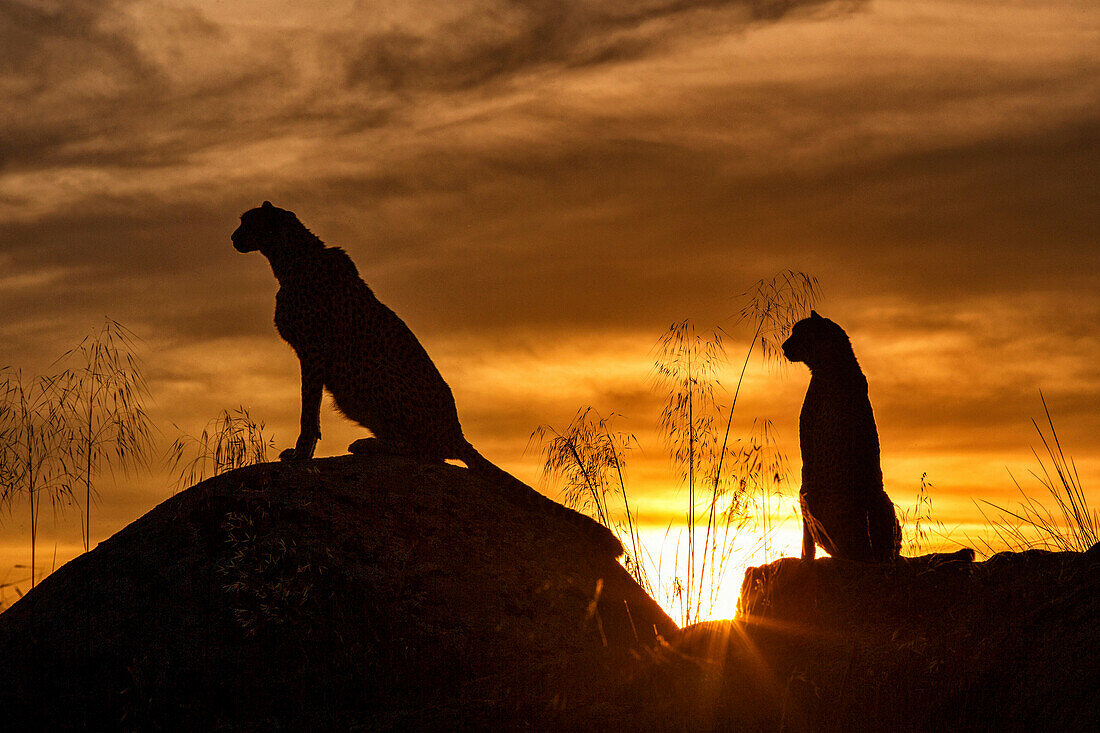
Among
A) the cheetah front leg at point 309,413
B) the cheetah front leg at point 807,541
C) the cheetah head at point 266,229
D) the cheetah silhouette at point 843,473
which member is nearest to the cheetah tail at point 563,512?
the cheetah front leg at point 309,413

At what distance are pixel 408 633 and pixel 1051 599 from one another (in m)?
2.99

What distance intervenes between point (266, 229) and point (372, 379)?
5.85 ft

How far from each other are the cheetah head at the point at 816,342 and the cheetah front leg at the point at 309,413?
357cm

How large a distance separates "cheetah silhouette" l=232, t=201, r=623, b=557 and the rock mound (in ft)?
1.67

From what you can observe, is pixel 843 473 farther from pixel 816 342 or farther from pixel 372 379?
pixel 372 379

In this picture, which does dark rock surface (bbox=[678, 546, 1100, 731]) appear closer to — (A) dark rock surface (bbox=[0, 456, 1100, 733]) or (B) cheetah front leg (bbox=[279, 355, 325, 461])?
(A) dark rock surface (bbox=[0, 456, 1100, 733])

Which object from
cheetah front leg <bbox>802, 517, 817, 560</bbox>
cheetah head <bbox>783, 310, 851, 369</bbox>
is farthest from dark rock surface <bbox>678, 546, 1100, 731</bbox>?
cheetah head <bbox>783, 310, 851, 369</bbox>

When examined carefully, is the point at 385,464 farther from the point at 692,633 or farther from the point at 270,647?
the point at 692,633

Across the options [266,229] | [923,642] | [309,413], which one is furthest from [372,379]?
[923,642]

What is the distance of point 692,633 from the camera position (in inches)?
205

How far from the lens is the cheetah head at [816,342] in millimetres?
7280

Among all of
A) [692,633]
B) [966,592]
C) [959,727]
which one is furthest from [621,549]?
[959,727]

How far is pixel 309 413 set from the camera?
623cm

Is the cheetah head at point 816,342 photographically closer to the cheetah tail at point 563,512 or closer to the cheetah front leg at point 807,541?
the cheetah front leg at point 807,541
